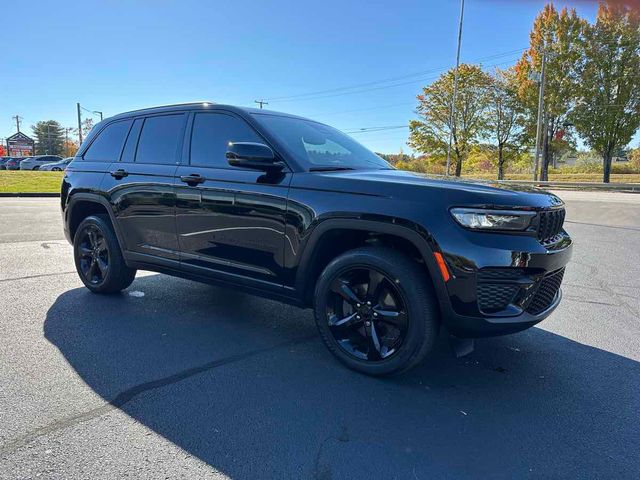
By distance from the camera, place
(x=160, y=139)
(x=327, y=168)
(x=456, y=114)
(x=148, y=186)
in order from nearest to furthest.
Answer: (x=327, y=168)
(x=148, y=186)
(x=160, y=139)
(x=456, y=114)

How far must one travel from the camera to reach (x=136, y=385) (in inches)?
115

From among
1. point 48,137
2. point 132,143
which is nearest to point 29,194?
point 132,143

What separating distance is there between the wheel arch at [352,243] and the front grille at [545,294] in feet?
1.96

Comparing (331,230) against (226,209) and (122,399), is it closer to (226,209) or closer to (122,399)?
(226,209)

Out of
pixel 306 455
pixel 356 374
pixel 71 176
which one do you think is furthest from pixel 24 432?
pixel 71 176

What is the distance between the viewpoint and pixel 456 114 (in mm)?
39156

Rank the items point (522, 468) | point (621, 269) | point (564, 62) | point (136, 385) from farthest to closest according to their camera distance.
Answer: point (564, 62)
point (621, 269)
point (136, 385)
point (522, 468)

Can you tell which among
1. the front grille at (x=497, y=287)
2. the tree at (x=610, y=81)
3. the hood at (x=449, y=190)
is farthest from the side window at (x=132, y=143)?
the tree at (x=610, y=81)

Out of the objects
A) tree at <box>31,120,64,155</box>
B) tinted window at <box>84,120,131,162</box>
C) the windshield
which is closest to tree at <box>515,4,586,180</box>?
the windshield

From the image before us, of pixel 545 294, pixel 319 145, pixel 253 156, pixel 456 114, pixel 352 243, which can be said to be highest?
pixel 456 114

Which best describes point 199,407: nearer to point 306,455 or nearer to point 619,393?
point 306,455

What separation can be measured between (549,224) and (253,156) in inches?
79.1

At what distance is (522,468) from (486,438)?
0.83 feet

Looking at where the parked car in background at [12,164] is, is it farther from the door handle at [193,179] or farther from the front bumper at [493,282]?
the front bumper at [493,282]
